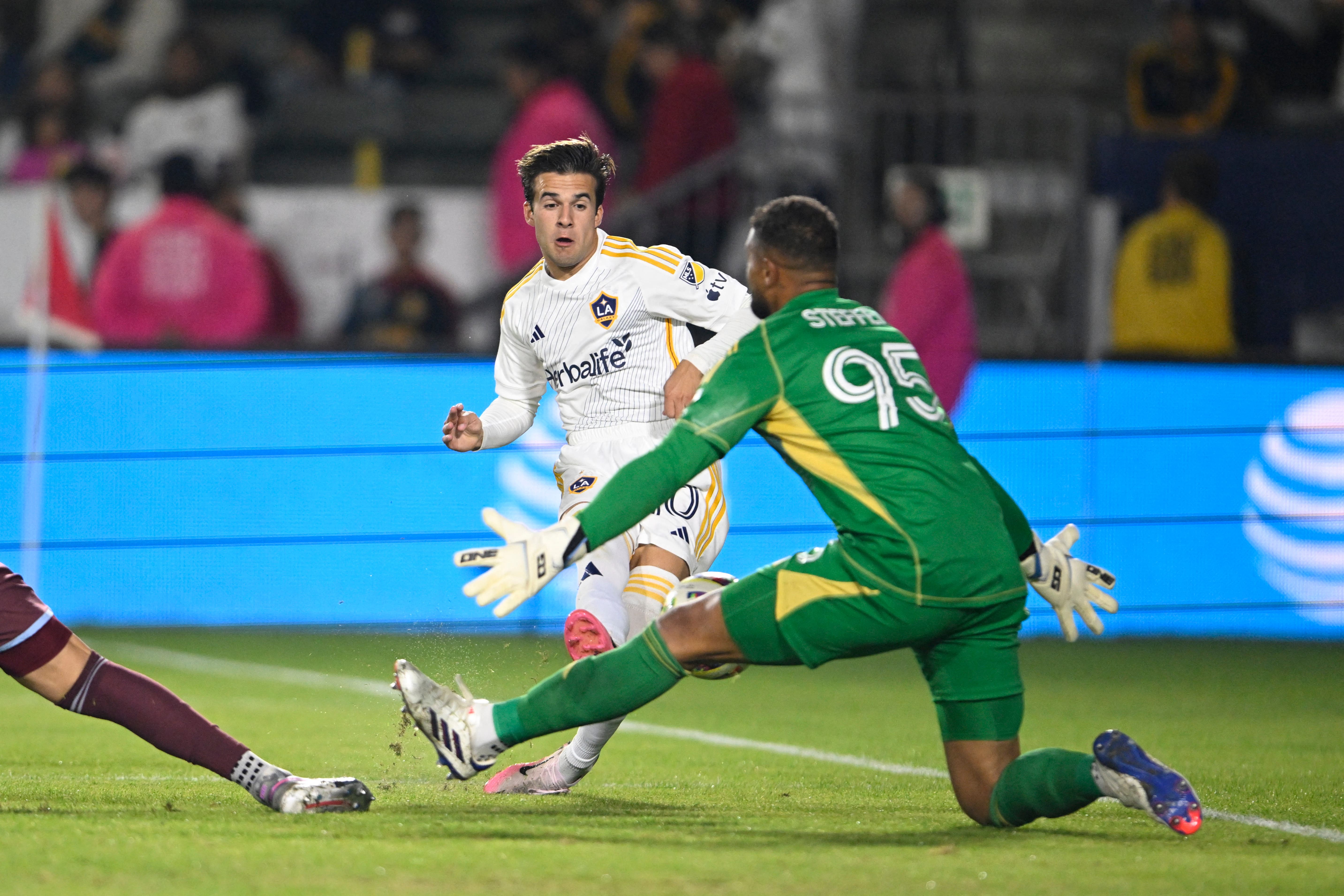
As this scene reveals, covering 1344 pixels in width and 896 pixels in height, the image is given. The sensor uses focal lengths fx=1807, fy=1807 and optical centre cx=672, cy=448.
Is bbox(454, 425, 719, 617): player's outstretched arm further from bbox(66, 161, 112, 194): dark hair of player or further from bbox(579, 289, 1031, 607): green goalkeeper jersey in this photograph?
bbox(66, 161, 112, 194): dark hair of player

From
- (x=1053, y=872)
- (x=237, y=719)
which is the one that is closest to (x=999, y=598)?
(x=1053, y=872)

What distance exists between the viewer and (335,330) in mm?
13992

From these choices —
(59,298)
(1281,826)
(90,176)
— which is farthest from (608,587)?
(90,176)

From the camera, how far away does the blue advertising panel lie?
1110 cm

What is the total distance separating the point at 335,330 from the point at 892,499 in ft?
32.4

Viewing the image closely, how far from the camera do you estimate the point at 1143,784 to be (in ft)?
15.1

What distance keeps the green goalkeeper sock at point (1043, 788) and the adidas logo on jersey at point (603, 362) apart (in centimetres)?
191

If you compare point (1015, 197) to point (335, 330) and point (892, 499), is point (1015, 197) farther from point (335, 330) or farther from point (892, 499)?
point (892, 499)

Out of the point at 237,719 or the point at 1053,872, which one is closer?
the point at 1053,872

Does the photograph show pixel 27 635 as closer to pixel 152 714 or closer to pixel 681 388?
pixel 152 714

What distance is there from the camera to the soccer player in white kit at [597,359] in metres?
5.84

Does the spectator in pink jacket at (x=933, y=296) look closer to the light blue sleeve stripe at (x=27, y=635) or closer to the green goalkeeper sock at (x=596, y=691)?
the green goalkeeper sock at (x=596, y=691)

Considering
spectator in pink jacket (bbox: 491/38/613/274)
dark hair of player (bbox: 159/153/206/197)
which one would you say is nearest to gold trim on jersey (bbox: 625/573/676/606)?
spectator in pink jacket (bbox: 491/38/613/274)

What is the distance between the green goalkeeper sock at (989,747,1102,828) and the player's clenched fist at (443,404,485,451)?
2010 mm
